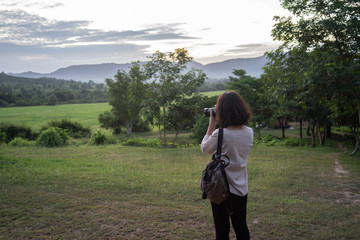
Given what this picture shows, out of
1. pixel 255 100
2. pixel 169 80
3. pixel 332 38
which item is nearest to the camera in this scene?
pixel 332 38


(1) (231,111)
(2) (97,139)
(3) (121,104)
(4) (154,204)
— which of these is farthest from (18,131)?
(1) (231,111)

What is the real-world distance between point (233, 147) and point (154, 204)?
3.57 m

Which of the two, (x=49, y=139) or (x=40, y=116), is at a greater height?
(x=40, y=116)

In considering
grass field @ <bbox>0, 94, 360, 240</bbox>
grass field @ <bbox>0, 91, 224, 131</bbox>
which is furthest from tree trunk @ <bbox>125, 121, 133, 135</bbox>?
grass field @ <bbox>0, 94, 360, 240</bbox>

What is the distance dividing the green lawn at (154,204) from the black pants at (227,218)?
1.53 metres

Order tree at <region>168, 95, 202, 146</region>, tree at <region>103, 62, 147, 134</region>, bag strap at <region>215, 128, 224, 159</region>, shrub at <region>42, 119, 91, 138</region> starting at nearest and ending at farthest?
bag strap at <region>215, 128, 224, 159</region> → tree at <region>168, 95, 202, 146</region> → shrub at <region>42, 119, 91, 138</region> → tree at <region>103, 62, 147, 134</region>

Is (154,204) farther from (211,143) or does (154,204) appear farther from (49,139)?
(49,139)

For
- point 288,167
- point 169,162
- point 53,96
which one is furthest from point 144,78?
point 53,96

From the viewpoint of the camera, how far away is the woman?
2.81m

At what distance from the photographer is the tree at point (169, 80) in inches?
772

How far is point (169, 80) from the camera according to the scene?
788 inches

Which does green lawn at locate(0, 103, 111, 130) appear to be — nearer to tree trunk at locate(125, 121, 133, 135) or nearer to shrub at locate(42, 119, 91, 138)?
shrub at locate(42, 119, 91, 138)

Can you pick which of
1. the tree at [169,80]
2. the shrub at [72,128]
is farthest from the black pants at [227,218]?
the shrub at [72,128]

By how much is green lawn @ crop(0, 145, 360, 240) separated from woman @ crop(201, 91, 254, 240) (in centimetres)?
166
